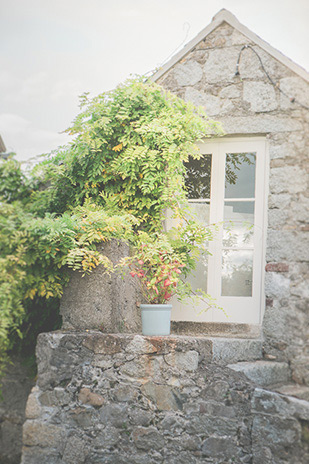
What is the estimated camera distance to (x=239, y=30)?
4621 mm

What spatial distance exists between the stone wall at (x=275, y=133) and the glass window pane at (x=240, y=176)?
0.85ft

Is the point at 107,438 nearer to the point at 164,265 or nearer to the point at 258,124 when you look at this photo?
the point at 164,265

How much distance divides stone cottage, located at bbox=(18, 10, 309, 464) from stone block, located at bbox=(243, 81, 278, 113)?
0.01 m

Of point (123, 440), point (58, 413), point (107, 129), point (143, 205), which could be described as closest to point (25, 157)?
point (107, 129)

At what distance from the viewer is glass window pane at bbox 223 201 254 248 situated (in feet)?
14.8

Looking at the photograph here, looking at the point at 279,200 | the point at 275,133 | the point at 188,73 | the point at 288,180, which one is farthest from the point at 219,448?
the point at 188,73

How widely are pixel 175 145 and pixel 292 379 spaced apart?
2.45 m

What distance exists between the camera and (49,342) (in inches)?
139

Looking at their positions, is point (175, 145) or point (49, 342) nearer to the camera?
point (49, 342)

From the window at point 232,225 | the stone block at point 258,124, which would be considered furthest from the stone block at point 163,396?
the stone block at point 258,124

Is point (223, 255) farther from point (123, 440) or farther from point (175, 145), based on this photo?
point (123, 440)

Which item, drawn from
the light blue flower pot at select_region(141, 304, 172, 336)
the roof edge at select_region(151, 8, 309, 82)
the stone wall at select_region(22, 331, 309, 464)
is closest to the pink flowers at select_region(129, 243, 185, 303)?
the light blue flower pot at select_region(141, 304, 172, 336)

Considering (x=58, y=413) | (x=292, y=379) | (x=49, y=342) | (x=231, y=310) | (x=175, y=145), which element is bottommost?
(x=58, y=413)

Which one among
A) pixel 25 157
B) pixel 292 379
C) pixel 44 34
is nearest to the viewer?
pixel 25 157
